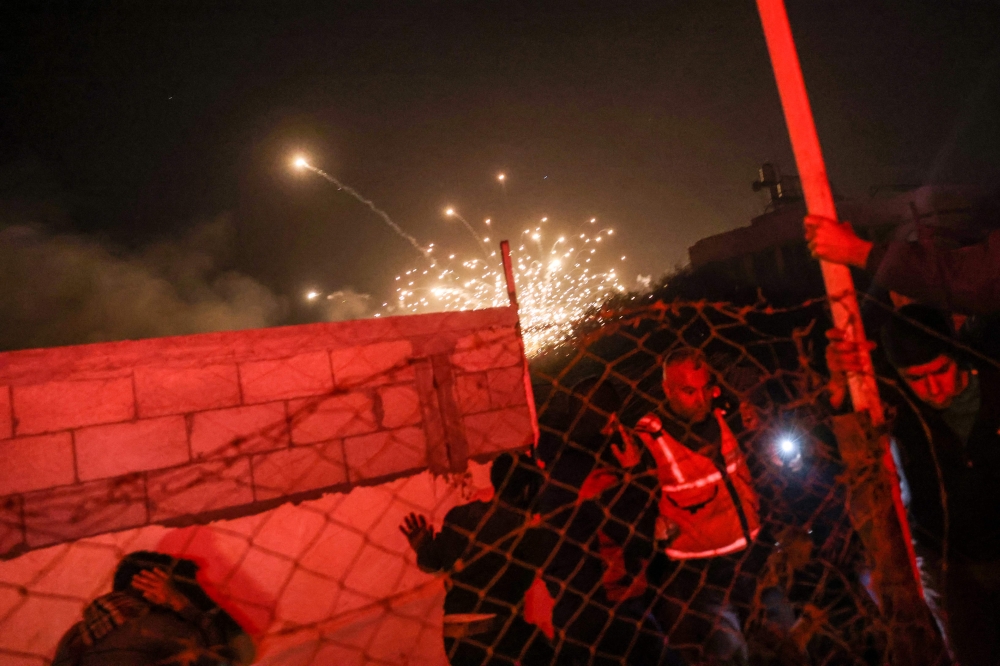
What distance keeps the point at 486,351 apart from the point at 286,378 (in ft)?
3.78

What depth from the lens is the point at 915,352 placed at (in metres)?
2.67

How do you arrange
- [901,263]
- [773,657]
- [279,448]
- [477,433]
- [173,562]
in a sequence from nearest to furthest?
1. [901,263]
2. [173,562]
3. [279,448]
4. [773,657]
5. [477,433]

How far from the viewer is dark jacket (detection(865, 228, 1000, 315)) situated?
209cm

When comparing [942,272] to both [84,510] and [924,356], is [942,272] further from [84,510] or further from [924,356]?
[84,510]

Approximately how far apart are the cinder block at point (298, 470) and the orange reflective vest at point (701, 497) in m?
1.63

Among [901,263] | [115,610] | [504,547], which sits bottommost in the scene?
[504,547]

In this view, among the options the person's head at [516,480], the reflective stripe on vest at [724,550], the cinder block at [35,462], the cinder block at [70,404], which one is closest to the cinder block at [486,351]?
the person's head at [516,480]

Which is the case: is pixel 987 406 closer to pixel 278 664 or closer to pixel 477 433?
pixel 477 433

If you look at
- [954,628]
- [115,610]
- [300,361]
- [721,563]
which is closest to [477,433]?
[300,361]

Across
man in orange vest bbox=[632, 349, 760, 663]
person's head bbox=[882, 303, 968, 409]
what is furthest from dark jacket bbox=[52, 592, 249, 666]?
person's head bbox=[882, 303, 968, 409]

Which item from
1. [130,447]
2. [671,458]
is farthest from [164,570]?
[671,458]

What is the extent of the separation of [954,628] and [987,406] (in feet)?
3.28

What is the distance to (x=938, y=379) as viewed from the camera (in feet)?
8.86

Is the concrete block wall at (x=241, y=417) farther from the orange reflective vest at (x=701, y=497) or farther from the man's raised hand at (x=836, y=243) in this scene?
the man's raised hand at (x=836, y=243)
